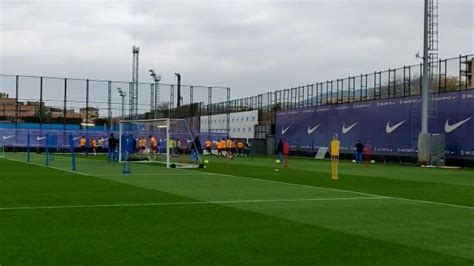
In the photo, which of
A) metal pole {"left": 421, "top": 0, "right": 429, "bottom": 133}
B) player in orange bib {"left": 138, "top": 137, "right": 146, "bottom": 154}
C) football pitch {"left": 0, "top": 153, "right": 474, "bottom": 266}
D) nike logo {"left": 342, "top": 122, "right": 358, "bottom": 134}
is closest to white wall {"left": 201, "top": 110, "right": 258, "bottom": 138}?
nike logo {"left": 342, "top": 122, "right": 358, "bottom": 134}

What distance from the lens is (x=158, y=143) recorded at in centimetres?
4428

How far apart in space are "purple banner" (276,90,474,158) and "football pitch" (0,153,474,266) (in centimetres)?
2471

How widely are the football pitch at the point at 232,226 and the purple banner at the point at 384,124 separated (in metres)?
24.7

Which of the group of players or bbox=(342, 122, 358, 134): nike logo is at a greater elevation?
bbox=(342, 122, 358, 134): nike logo

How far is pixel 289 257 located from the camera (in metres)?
8.47

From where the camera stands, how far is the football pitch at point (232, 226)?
8.51m

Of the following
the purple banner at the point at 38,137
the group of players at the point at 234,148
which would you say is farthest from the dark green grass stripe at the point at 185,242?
the purple banner at the point at 38,137

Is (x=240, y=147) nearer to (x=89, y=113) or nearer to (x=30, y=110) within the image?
(x=89, y=113)

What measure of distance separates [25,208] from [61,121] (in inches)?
2530

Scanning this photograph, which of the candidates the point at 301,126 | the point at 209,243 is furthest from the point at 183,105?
the point at 209,243

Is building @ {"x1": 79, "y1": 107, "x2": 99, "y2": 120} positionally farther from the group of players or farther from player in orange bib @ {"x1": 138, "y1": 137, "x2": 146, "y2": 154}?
player in orange bib @ {"x1": 138, "y1": 137, "x2": 146, "y2": 154}

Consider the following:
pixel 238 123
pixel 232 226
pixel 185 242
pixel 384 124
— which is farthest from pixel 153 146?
pixel 238 123

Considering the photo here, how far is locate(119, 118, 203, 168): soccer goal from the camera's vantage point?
37875 millimetres

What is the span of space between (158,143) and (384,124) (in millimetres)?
18444
